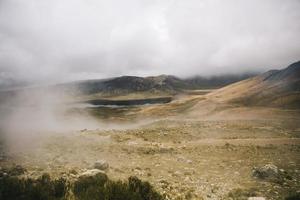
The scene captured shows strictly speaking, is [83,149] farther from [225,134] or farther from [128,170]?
[225,134]

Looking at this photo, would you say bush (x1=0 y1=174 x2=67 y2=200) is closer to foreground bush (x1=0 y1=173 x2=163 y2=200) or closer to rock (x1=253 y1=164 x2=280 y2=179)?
foreground bush (x1=0 y1=173 x2=163 y2=200)

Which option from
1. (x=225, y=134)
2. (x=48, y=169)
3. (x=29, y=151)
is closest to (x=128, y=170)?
(x=48, y=169)

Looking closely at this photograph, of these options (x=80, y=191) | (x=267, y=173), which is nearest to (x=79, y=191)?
(x=80, y=191)

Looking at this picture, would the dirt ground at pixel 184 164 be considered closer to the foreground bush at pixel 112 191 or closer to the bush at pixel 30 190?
the foreground bush at pixel 112 191

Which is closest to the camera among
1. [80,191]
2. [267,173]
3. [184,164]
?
[80,191]

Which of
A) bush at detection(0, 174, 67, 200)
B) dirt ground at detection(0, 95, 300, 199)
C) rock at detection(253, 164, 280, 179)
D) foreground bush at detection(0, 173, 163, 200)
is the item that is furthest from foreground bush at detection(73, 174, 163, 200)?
rock at detection(253, 164, 280, 179)

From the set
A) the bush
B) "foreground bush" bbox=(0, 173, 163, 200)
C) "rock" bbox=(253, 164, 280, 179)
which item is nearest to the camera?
"foreground bush" bbox=(0, 173, 163, 200)

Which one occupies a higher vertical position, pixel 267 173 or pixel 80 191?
pixel 80 191

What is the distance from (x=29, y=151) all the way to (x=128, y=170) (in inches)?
372

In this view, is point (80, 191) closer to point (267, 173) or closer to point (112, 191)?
point (112, 191)

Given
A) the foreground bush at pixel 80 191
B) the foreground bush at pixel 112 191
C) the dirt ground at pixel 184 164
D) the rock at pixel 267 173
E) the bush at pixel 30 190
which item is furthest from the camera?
the rock at pixel 267 173

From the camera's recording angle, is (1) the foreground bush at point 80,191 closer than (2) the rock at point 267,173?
Yes

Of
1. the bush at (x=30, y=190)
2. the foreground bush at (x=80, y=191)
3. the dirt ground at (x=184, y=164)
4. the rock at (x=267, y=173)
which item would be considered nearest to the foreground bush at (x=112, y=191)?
the foreground bush at (x=80, y=191)

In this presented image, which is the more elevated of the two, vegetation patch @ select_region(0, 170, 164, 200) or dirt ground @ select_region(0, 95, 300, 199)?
vegetation patch @ select_region(0, 170, 164, 200)
